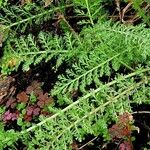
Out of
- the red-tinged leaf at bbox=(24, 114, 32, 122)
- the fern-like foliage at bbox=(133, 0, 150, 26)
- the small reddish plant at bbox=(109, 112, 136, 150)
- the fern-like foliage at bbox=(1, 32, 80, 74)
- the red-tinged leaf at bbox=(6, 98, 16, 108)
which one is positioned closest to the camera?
the small reddish plant at bbox=(109, 112, 136, 150)

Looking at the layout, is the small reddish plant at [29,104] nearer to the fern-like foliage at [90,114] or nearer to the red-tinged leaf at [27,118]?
the red-tinged leaf at [27,118]

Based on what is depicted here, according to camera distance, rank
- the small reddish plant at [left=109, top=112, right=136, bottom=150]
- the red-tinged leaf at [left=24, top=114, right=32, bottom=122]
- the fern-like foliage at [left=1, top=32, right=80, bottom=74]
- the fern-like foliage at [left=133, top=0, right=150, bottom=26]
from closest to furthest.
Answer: the small reddish plant at [left=109, top=112, right=136, bottom=150] < the fern-like foliage at [left=133, top=0, right=150, bottom=26] < the fern-like foliage at [left=1, top=32, right=80, bottom=74] < the red-tinged leaf at [left=24, top=114, right=32, bottom=122]

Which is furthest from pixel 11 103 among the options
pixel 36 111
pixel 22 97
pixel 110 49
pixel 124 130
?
pixel 124 130

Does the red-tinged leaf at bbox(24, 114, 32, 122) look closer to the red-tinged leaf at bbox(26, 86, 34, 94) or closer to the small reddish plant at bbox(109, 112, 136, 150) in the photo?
the red-tinged leaf at bbox(26, 86, 34, 94)

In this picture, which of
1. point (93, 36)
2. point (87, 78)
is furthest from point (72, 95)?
point (93, 36)

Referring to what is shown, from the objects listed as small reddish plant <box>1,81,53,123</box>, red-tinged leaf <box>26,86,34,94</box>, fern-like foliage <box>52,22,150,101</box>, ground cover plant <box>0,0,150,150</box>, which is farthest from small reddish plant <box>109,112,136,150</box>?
red-tinged leaf <box>26,86,34,94</box>

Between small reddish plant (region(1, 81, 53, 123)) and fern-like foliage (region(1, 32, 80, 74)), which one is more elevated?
fern-like foliage (region(1, 32, 80, 74))

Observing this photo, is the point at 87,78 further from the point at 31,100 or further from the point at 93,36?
the point at 31,100

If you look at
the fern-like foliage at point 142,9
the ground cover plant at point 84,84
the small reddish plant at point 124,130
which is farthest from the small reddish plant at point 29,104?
the fern-like foliage at point 142,9

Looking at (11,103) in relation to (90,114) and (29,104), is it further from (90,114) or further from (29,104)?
(90,114)
